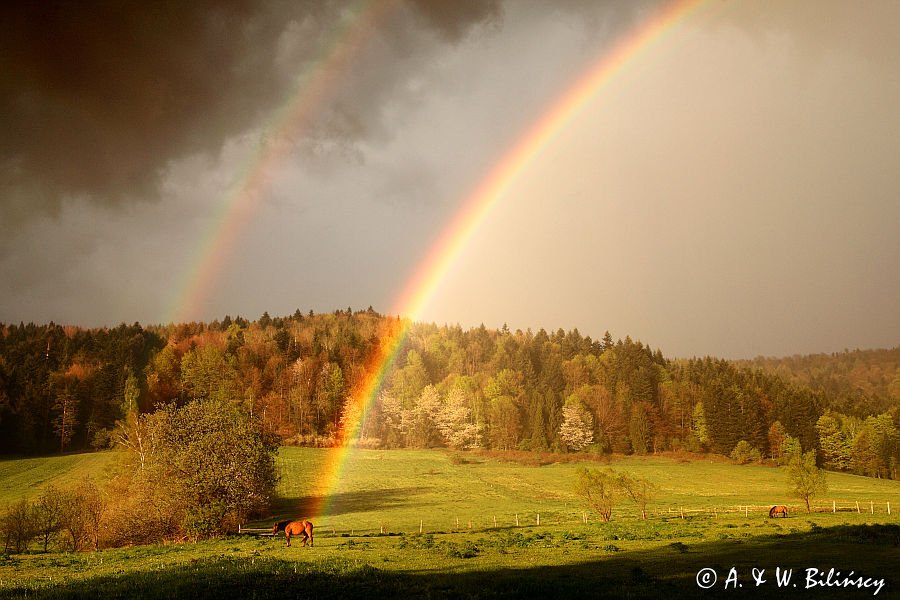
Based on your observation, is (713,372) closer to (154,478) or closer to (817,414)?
(817,414)

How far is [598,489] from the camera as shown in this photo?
182ft

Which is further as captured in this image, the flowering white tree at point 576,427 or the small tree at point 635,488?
the flowering white tree at point 576,427

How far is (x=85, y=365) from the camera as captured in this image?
14500 cm

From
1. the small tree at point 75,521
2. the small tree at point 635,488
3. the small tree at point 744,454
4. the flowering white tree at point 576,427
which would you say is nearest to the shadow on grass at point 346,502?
the small tree at point 75,521

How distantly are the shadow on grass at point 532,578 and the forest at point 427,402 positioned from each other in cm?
10070

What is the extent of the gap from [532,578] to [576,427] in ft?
427

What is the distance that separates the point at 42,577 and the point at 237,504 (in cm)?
2034

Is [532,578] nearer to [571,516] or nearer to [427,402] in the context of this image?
[571,516]

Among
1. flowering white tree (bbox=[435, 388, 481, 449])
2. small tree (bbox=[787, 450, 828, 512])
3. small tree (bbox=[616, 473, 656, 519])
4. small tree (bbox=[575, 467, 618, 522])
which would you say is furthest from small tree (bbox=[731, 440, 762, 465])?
small tree (bbox=[575, 467, 618, 522])

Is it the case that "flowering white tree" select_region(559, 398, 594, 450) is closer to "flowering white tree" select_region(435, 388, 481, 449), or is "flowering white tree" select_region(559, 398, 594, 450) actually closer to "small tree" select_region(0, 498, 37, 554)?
Result: "flowering white tree" select_region(435, 388, 481, 449)

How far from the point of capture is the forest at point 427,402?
130 m

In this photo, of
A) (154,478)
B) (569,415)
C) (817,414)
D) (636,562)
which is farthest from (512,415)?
(636,562)

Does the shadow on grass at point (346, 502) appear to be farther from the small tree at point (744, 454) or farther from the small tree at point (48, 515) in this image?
the small tree at point (744, 454)

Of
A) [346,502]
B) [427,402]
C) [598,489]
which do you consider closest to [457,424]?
[427,402]
